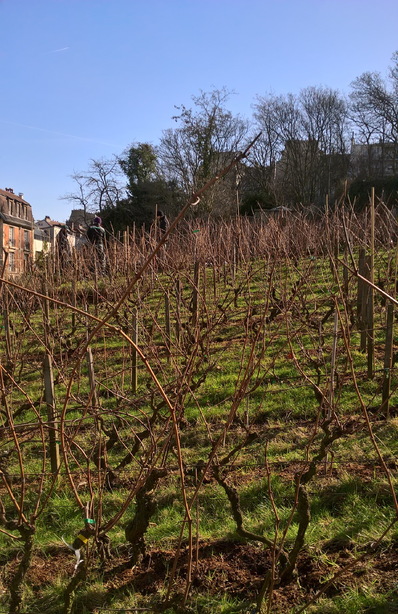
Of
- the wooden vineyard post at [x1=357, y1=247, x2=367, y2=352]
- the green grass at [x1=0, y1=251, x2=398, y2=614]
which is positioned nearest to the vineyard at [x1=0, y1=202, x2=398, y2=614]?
the green grass at [x1=0, y1=251, x2=398, y2=614]

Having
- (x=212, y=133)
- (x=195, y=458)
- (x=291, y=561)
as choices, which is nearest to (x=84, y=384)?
(x=195, y=458)

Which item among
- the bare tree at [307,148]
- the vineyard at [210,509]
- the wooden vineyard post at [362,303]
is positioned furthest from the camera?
the bare tree at [307,148]

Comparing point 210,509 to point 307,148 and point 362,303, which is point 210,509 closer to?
point 362,303

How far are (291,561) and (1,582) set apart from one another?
1353 millimetres

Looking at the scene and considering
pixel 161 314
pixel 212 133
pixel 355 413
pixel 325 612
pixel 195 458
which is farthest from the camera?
pixel 212 133

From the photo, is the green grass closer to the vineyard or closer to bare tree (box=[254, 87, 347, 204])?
the vineyard

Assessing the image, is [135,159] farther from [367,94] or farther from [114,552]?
[114,552]

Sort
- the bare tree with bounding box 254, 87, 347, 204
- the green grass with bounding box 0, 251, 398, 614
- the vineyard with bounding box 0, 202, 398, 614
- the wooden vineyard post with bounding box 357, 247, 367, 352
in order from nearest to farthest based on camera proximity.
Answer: the vineyard with bounding box 0, 202, 398, 614 → the green grass with bounding box 0, 251, 398, 614 → the wooden vineyard post with bounding box 357, 247, 367, 352 → the bare tree with bounding box 254, 87, 347, 204

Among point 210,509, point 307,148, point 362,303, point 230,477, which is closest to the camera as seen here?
point 210,509

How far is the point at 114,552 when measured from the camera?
2717mm

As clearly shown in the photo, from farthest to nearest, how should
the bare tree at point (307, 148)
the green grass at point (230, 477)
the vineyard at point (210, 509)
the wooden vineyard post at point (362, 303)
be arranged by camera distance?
the bare tree at point (307, 148) < the wooden vineyard post at point (362, 303) < the green grass at point (230, 477) < the vineyard at point (210, 509)

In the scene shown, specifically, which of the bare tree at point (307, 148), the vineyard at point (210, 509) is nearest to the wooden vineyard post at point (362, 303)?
the vineyard at point (210, 509)

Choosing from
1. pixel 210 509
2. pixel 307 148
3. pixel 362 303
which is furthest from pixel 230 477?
pixel 307 148

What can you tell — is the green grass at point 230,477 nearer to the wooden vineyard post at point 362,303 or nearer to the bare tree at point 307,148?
A: the wooden vineyard post at point 362,303
